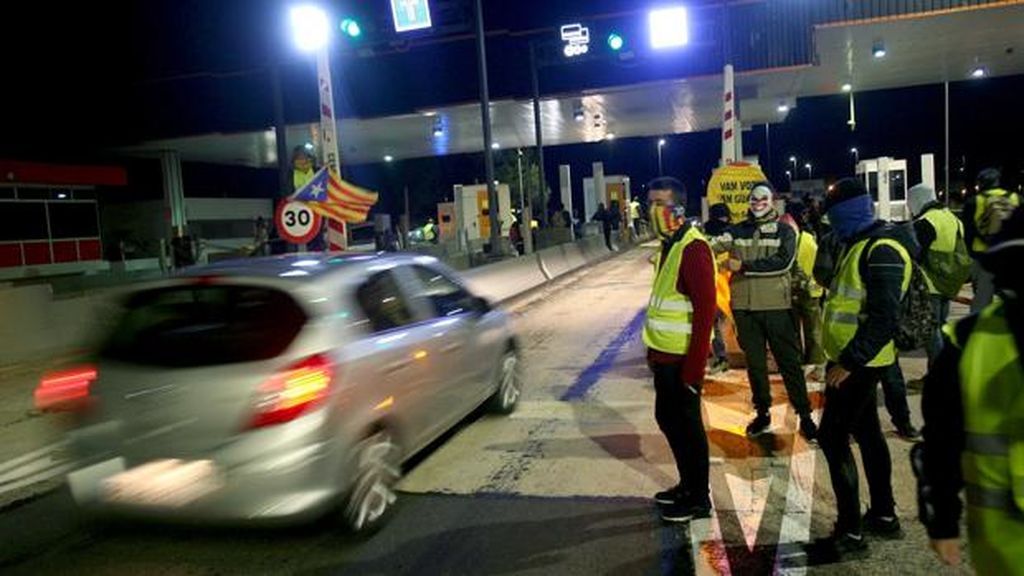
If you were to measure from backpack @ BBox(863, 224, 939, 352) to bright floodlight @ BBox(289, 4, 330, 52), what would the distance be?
29.1 feet

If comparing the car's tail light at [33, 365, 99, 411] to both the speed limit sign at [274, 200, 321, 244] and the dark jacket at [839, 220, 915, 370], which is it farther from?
the speed limit sign at [274, 200, 321, 244]

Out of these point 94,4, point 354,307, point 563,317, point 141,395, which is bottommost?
point 563,317

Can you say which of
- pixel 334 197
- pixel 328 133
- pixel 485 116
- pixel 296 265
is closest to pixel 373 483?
pixel 296 265

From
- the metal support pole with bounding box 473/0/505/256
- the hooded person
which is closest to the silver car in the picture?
the hooded person

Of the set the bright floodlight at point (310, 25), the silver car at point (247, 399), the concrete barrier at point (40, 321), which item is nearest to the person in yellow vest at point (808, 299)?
the silver car at point (247, 399)

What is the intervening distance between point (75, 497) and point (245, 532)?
0.89m

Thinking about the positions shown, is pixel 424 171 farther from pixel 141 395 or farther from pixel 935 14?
pixel 141 395

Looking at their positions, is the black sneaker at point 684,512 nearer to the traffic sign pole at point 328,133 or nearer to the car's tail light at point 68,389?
the car's tail light at point 68,389

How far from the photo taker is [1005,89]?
64.9 meters

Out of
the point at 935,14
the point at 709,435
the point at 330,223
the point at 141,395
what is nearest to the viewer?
the point at 141,395

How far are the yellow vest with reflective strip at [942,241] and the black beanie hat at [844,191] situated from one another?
10.2 feet

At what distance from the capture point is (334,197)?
35.6ft

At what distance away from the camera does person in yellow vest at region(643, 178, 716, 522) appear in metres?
4.55

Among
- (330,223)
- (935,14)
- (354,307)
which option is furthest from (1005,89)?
(354,307)
